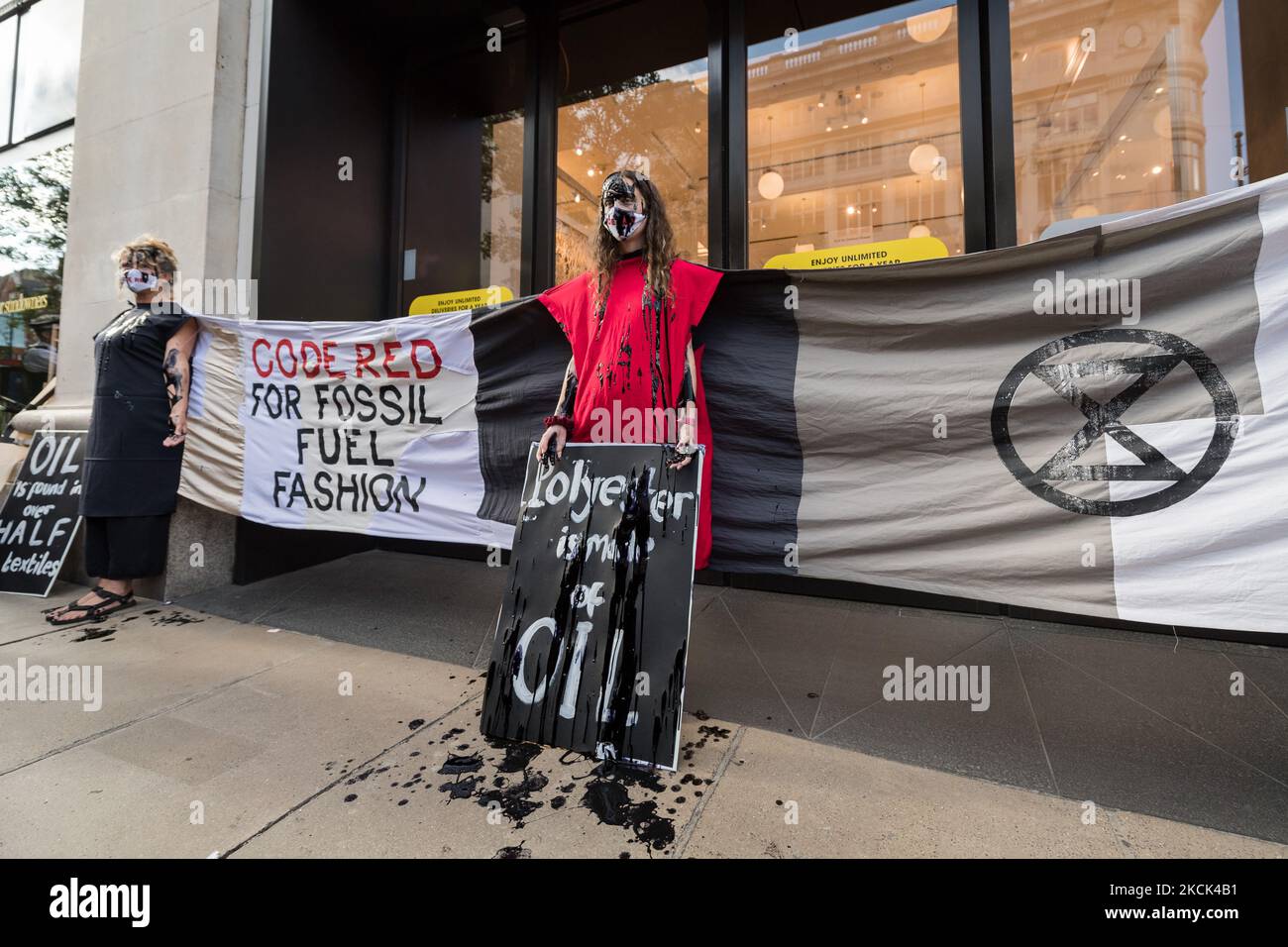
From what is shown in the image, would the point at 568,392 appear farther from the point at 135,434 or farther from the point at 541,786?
the point at 135,434

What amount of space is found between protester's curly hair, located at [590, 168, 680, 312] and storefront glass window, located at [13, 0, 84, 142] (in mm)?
7560

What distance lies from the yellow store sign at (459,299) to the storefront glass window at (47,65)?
4.83m

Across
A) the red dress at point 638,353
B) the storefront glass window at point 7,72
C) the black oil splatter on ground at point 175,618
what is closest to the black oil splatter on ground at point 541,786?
the red dress at point 638,353

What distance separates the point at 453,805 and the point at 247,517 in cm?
291

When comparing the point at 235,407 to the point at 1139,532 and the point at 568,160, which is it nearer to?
the point at 568,160

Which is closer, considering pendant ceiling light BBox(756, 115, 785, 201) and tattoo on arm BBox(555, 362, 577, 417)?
tattoo on arm BBox(555, 362, 577, 417)

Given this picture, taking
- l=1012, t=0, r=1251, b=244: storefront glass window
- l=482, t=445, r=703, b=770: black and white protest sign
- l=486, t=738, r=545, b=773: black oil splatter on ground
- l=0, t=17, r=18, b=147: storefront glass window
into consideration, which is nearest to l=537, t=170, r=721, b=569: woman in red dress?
l=482, t=445, r=703, b=770: black and white protest sign

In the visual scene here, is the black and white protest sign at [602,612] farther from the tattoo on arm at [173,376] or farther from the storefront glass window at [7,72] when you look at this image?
the storefront glass window at [7,72]

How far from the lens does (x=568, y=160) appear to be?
4.84 m

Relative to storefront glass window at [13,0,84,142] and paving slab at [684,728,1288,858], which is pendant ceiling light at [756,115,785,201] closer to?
paving slab at [684,728,1288,858]

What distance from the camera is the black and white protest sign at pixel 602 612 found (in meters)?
1.89

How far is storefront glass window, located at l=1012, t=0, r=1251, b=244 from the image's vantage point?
361cm

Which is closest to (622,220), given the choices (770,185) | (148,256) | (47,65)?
(770,185)
